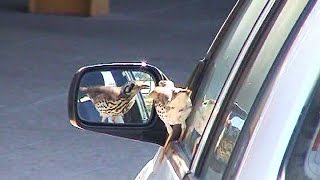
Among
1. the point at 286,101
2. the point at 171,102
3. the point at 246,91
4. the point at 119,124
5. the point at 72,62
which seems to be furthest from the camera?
the point at 72,62

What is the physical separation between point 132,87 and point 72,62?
10395 millimetres

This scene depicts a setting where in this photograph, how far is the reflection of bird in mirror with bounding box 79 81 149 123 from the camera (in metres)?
2.54

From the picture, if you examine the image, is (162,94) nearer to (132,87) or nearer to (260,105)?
(132,87)

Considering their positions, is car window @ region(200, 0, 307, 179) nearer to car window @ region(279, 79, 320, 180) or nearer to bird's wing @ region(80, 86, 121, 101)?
car window @ region(279, 79, 320, 180)

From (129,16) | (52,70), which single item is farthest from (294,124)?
(129,16)

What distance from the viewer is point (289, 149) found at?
1634 mm

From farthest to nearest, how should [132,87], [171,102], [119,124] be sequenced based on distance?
[119,124]
[132,87]
[171,102]

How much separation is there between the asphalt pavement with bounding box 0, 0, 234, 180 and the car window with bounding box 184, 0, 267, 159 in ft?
15.0

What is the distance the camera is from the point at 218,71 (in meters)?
2.47

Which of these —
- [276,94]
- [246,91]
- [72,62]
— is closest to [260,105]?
[276,94]

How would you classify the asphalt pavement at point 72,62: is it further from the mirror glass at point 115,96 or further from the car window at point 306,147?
the car window at point 306,147

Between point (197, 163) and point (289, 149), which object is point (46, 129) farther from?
point (289, 149)

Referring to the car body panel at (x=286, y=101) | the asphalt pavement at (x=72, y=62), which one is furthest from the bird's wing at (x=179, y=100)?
the asphalt pavement at (x=72, y=62)

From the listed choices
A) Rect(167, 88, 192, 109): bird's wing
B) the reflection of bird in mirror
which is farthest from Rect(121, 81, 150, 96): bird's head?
Rect(167, 88, 192, 109): bird's wing
